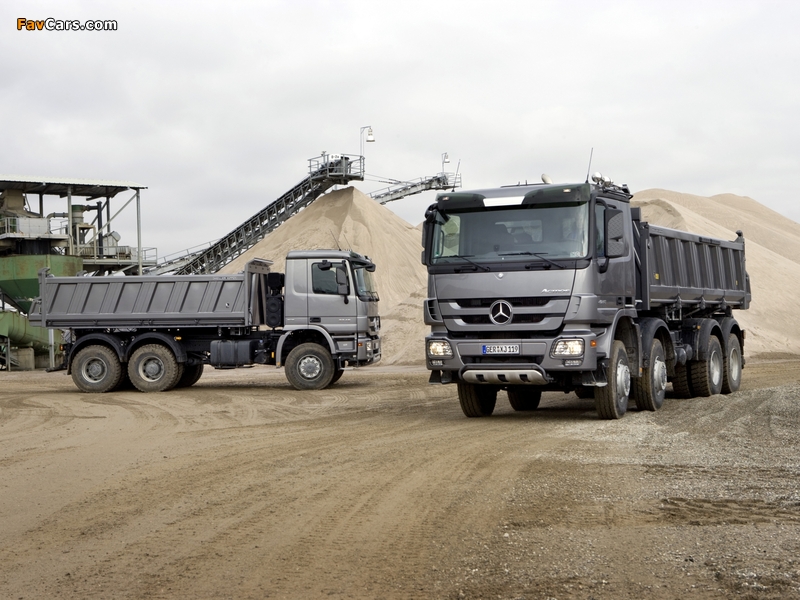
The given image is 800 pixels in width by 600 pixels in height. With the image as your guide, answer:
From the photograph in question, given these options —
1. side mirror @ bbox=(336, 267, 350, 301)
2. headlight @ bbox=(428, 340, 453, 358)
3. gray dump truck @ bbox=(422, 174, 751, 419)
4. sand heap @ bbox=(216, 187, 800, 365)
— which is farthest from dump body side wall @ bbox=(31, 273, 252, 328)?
sand heap @ bbox=(216, 187, 800, 365)

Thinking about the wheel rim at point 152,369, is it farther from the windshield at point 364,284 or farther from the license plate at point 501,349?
the license plate at point 501,349

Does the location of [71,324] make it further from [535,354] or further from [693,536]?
[693,536]

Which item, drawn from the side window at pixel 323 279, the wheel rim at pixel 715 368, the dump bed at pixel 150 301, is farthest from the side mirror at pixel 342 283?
the wheel rim at pixel 715 368

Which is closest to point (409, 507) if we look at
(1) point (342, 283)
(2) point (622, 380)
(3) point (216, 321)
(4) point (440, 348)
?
(4) point (440, 348)

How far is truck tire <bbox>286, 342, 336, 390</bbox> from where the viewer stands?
20.7 meters

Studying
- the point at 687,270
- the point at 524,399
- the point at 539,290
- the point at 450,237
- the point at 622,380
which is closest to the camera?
the point at 539,290

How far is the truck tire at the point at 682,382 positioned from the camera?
1684cm

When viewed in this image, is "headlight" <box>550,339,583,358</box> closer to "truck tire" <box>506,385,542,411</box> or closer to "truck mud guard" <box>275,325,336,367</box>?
"truck tire" <box>506,385,542,411</box>

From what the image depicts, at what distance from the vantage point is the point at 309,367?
20.8 m

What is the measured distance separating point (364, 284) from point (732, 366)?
8.21 m

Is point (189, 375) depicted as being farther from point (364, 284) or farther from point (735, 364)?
point (735, 364)

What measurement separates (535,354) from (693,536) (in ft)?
19.5

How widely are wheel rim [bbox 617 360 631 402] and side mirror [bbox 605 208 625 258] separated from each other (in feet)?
5.94

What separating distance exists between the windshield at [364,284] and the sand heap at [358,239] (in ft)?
97.3
